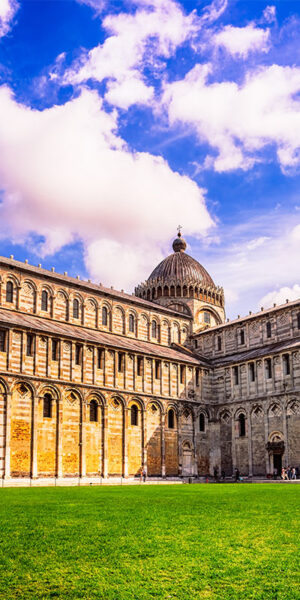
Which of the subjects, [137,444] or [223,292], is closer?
[137,444]

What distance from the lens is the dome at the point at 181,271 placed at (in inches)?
2486

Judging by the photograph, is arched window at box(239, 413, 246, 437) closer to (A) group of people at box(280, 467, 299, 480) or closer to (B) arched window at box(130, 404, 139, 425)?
(A) group of people at box(280, 467, 299, 480)

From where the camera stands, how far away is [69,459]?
3947cm

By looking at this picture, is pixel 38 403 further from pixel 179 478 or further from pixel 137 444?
pixel 179 478

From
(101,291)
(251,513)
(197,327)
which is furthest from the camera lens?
(197,327)

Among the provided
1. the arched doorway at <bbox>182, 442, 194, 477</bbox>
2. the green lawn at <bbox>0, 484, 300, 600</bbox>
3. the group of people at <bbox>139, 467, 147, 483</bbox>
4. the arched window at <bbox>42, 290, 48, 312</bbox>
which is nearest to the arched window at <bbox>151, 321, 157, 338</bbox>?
the arched doorway at <bbox>182, 442, 194, 477</bbox>

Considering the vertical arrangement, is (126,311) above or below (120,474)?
above

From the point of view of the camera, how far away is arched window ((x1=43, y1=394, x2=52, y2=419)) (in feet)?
127

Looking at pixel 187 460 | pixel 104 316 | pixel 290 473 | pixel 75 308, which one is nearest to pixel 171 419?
pixel 187 460

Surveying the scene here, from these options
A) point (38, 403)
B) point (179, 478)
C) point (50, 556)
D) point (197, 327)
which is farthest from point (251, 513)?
point (197, 327)

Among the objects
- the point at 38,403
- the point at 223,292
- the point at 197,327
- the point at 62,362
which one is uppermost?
the point at 223,292

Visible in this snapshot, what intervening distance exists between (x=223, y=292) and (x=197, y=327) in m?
7.20

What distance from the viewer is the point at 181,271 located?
6366 cm

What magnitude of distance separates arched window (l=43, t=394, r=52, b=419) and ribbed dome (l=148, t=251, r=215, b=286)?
26.7 meters
